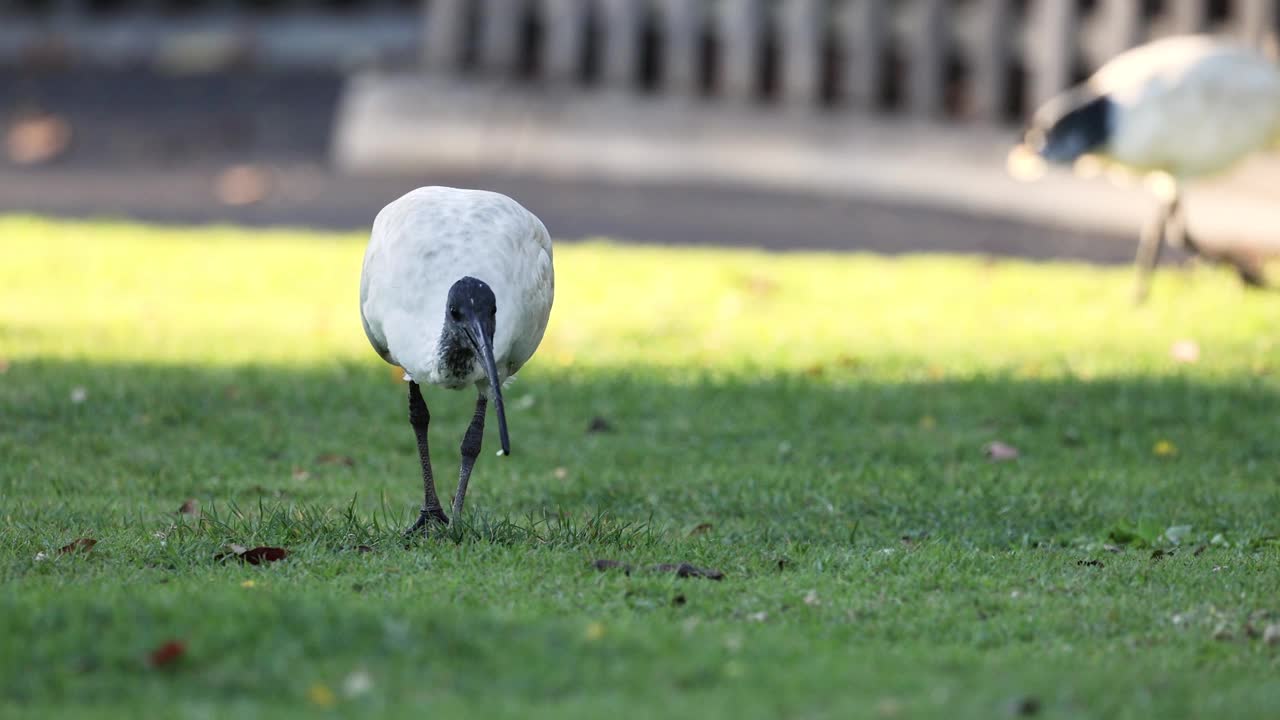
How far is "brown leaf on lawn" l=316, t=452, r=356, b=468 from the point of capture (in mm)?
7457

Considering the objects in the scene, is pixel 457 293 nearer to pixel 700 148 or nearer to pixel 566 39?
pixel 700 148

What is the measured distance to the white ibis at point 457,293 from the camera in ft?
18.7

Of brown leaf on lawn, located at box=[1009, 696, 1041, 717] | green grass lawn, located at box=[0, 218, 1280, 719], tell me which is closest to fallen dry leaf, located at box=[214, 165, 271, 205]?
green grass lawn, located at box=[0, 218, 1280, 719]

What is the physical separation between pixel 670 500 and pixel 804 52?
9397 mm

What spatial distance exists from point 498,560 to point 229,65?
16.0m

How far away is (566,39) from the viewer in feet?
53.5

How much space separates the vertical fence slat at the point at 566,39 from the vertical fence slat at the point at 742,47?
1.38 metres

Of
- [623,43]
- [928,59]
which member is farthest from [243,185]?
[928,59]

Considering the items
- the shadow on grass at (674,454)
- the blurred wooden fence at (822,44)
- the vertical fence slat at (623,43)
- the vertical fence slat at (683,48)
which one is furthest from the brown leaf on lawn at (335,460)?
the vertical fence slat at (623,43)

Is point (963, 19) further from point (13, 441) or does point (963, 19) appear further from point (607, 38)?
point (13, 441)

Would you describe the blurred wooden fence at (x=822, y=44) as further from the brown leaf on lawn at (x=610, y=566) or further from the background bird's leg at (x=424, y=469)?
the brown leaf on lawn at (x=610, y=566)

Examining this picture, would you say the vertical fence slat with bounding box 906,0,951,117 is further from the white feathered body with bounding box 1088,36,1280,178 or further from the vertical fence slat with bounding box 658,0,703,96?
the white feathered body with bounding box 1088,36,1280,178

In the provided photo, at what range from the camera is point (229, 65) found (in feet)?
67.3

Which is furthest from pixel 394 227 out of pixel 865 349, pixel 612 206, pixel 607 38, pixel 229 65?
pixel 229 65
